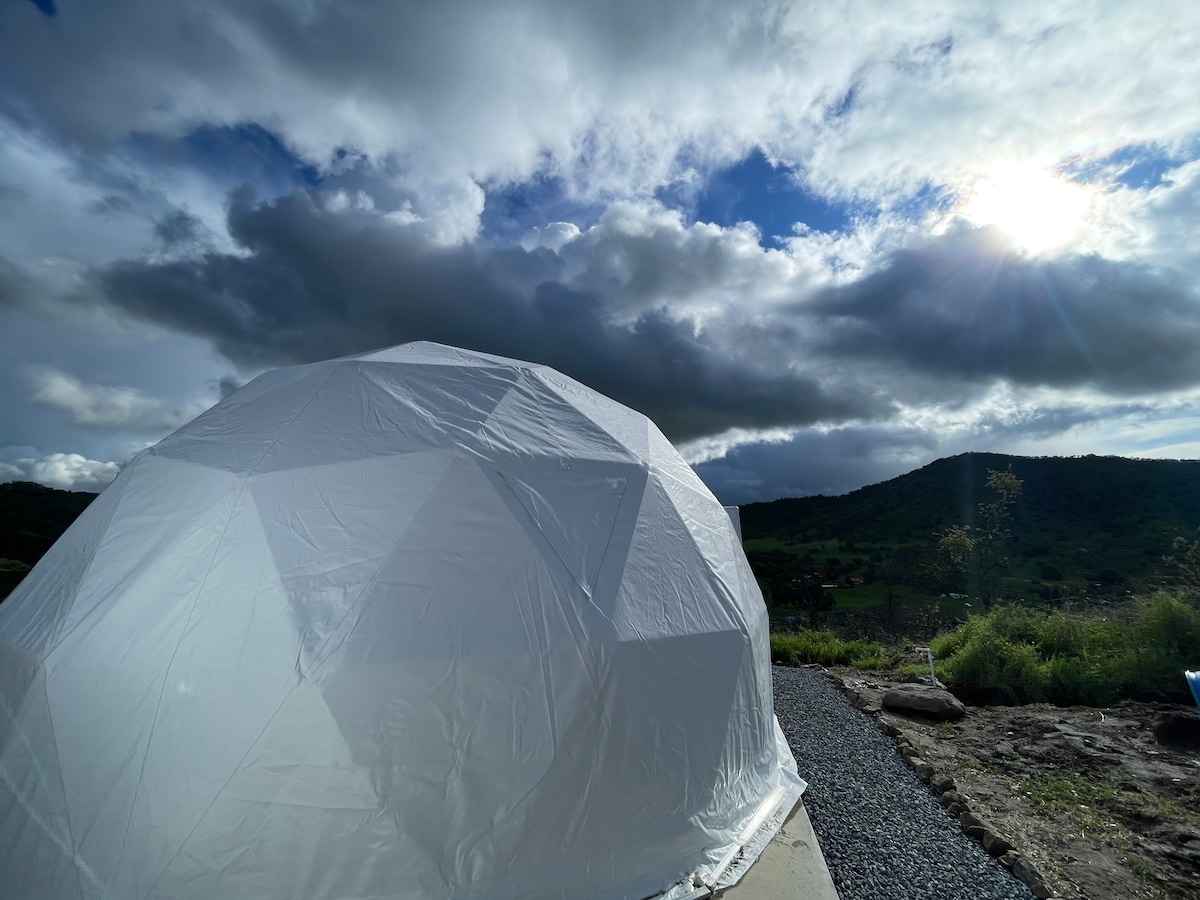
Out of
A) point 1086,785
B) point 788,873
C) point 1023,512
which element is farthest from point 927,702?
point 1023,512

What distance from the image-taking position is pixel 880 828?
17.1ft

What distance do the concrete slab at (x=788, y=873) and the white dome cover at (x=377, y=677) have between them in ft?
0.50

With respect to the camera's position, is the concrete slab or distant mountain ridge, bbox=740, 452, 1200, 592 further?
distant mountain ridge, bbox=740, 452, 1200, 592

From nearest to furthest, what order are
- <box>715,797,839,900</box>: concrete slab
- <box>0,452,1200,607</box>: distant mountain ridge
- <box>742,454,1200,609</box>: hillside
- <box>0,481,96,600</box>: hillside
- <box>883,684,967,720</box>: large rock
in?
<box>715,797,839,900</box>: concrete slab
<box>883,684,967,720</box>: large rock
<box>0,481,96,600</box>: hillside
<box>0,452,1200,607</box>: distant mountain ridge
<box>742,454,1200,609</box>: hillside

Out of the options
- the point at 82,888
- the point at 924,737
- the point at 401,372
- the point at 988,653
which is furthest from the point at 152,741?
the point at 988,653

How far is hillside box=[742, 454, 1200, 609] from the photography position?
93.5 ft

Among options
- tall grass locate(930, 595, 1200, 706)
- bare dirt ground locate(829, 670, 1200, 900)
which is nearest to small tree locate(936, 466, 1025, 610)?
tall grass locate(930, 595, 1200, 706)

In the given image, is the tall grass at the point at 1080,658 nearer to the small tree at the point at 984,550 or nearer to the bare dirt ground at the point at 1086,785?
the bare dirt ground at the point at 1086,785

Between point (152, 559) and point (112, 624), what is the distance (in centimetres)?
49

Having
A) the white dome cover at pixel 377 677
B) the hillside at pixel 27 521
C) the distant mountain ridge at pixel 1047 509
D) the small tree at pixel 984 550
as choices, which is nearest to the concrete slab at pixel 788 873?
the white dome cover at pixel 377 677

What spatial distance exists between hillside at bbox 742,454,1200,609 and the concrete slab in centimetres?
2560

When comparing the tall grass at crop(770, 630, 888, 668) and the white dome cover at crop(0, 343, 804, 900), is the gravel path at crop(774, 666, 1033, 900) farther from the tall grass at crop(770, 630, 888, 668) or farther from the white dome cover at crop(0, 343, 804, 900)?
the tall grass at crop(770, 630, 888, 668)

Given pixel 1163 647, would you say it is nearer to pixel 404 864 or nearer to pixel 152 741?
pixel 404 864

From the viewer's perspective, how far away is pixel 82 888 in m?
3.34
